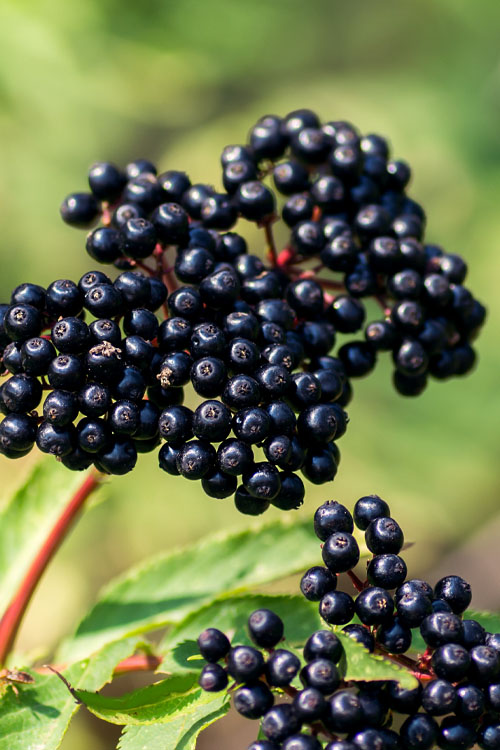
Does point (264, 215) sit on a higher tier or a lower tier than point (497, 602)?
higher

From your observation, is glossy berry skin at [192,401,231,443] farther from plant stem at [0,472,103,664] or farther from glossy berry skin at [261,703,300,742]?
glossy berry skin at [261,703,300,742]

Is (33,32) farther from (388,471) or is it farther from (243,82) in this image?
(388,471)

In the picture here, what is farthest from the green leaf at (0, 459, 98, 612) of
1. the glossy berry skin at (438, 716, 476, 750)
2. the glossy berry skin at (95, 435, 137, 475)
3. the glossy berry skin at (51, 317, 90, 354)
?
the glossy berry skin at (438, 716, 476, 750)

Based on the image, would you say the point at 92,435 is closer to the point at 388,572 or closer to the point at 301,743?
the point at 388,572

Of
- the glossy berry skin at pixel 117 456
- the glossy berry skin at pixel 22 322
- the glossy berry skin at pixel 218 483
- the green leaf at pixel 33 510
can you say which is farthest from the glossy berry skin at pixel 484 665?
the green leaf at pixel 33 510

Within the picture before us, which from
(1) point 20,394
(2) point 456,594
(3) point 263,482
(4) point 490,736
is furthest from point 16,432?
(4) point 490,736

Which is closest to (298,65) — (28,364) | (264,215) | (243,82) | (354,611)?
(243,82)

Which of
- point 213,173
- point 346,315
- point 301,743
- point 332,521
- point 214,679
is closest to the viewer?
point 301,743
